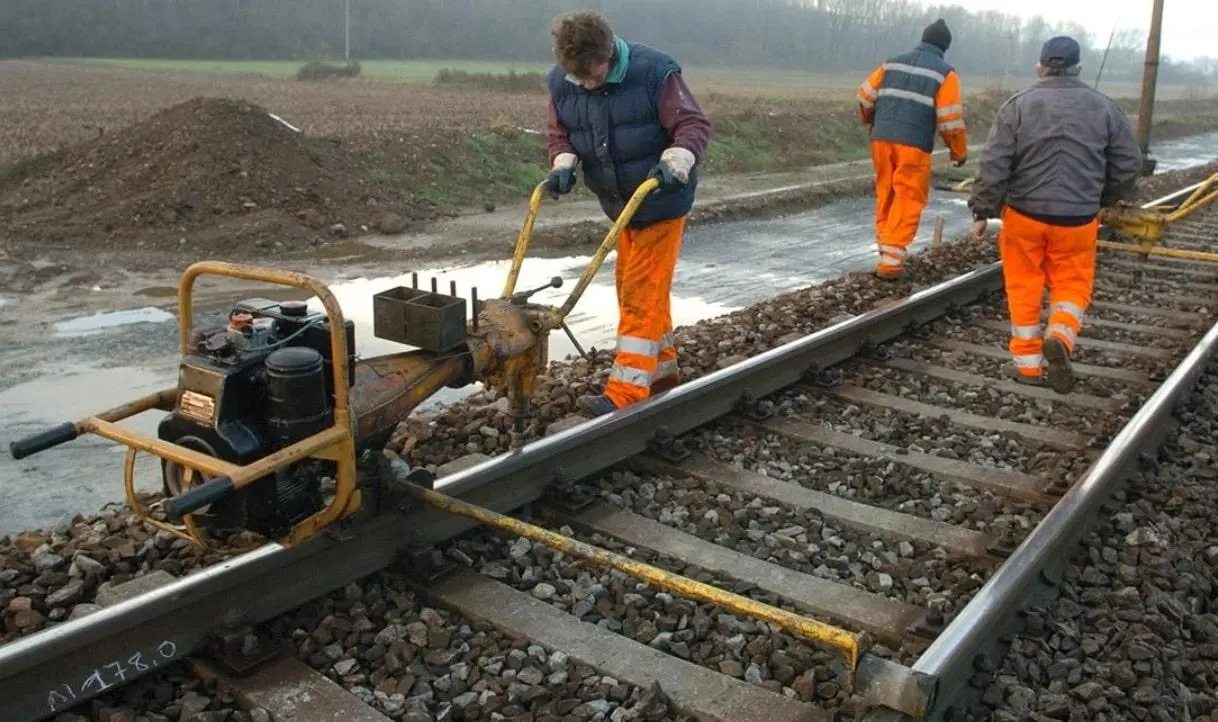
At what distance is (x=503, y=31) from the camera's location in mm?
97062

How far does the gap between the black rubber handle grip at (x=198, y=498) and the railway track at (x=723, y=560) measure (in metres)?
0.50

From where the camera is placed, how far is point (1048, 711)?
9.71ft

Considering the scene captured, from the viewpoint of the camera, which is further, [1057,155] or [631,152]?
[1057,155]

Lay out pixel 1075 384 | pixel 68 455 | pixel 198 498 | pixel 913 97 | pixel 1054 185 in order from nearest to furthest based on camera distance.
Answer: pixel 198 498 → pixel 68 455 → pixel 1054 185 → pixel 1075 384 → pixel 913 97

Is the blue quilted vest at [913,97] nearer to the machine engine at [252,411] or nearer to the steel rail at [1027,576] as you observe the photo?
the steel rail at [1027,576]

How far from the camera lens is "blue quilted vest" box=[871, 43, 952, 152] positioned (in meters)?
8.25

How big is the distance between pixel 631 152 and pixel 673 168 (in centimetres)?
52

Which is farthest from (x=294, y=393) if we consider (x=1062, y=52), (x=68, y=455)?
(x=1062, y=52)

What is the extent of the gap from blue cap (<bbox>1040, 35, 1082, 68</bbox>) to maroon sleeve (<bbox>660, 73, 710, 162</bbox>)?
2.10 m

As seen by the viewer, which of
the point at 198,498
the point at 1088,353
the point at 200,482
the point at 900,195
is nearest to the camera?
the point at 198,498

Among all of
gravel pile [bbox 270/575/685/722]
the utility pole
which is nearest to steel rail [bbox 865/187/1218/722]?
gravel pile [bbox 270/575/685/722]

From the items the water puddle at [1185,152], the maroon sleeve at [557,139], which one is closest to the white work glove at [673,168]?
the maroon sleeve at [557,139]

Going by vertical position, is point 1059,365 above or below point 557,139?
below

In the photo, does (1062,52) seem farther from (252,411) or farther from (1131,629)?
(252,411)
